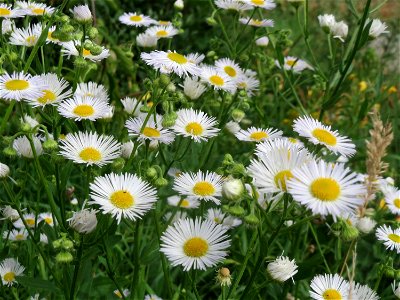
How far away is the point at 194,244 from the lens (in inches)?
40.3

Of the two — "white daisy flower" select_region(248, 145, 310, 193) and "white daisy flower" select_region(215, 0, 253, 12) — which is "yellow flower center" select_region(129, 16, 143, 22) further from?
Result: "white daisy flower" select_region(248, 145, 310, 193)

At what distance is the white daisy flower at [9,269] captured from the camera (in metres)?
1.22

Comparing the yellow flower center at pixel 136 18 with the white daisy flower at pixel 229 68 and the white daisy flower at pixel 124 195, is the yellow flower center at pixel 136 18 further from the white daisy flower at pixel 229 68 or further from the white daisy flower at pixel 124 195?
the white daisy flower at pixel 124 195

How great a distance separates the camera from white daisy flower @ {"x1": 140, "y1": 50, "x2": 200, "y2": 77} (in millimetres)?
1209

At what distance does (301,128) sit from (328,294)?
32 cm

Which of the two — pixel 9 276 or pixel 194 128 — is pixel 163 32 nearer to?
pixel 194 128

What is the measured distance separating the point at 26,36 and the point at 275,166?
2.49 feet

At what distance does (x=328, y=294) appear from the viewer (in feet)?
3.62

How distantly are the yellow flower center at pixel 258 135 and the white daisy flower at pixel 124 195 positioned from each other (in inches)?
13.1

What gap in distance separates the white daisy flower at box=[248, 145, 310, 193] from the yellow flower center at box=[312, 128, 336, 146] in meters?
0.16

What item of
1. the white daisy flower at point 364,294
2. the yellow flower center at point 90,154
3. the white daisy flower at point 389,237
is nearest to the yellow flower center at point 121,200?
the yellow flower center at point 90,154

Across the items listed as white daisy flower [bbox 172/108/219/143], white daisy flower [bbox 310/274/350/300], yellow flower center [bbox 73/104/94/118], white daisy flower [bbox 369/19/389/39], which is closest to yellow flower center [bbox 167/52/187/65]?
white daisy flower [bbox 172/108/219/143]

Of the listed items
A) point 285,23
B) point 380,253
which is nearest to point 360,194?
point 380,253

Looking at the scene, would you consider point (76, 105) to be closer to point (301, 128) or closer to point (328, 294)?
point (301, 128)
